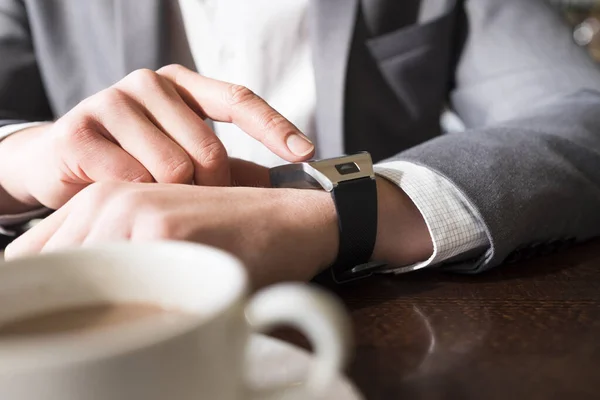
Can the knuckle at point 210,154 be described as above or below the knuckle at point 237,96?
below

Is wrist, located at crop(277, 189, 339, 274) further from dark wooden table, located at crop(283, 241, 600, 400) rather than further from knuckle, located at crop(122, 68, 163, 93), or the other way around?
knuckle, located at crop(122, 68, 163, 93)

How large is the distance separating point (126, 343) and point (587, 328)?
29cm

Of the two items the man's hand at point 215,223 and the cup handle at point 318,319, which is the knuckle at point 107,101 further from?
the cup handle at point 318,319

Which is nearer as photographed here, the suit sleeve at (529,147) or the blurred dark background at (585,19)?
the suit sleeve at (529,147)

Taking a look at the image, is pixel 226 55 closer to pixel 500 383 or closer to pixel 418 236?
pixel 418 236

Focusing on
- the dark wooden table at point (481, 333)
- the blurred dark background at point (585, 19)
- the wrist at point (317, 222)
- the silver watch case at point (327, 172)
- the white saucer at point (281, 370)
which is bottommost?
the blurred dark background at point (585, 19)

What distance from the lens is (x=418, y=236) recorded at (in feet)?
1.60

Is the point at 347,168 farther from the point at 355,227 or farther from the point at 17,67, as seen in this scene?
the point at 17,67

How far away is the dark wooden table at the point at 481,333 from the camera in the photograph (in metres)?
0.32

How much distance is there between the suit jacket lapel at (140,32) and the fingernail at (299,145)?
43 centimetres

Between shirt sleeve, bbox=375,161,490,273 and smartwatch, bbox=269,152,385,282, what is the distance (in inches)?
1.2

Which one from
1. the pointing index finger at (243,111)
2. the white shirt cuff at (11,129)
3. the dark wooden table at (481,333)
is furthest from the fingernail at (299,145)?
the white shirt cuff at (11,129)

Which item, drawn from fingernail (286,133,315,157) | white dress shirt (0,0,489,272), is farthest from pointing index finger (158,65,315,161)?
white dress shirt (0,0,489,272)

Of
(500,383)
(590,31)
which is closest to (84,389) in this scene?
(500,383)
